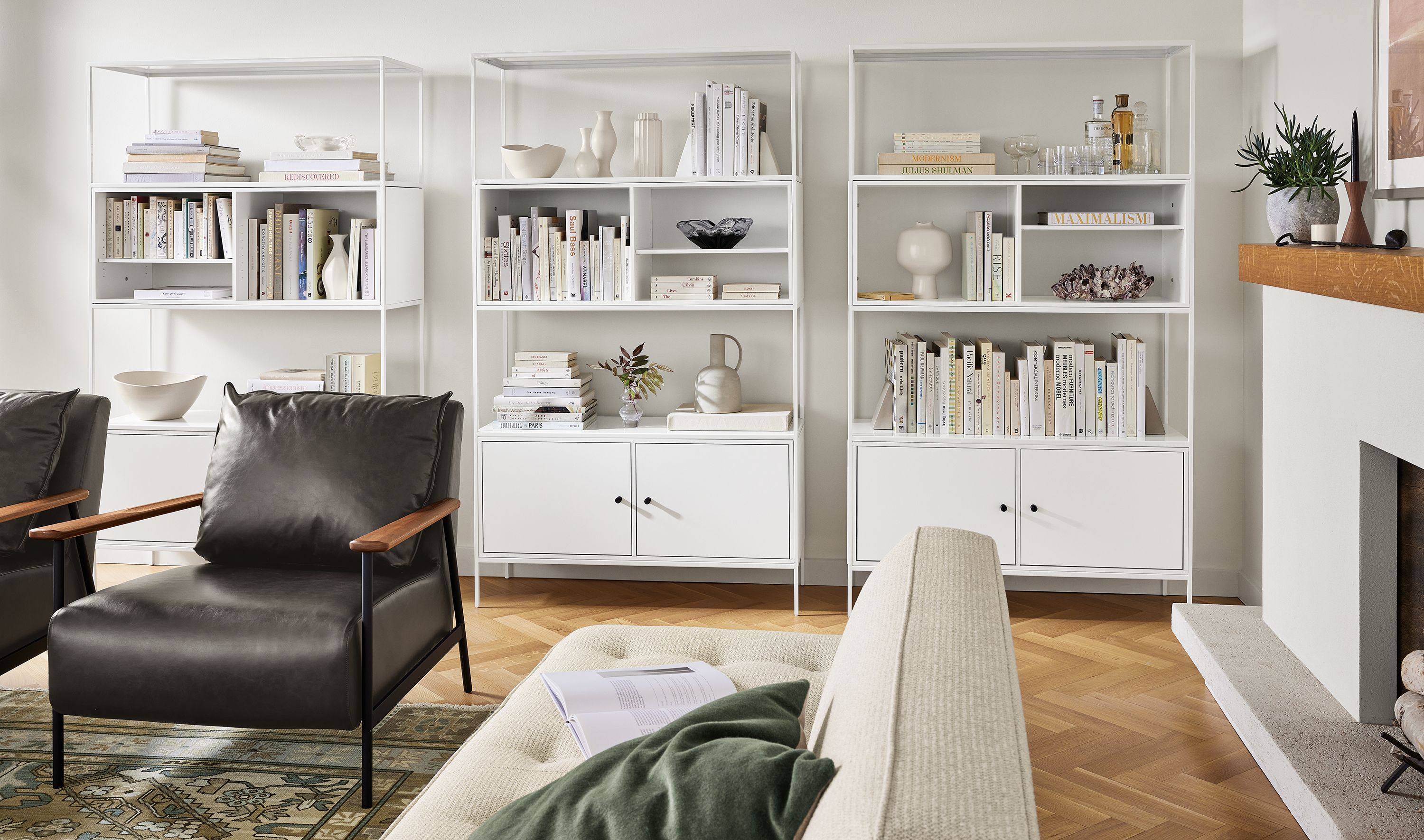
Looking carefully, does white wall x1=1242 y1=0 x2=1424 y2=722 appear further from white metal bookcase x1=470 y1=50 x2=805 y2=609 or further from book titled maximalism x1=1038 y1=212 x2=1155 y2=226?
white metal bookcase x1=470 y1=50 x2=805 y2=609

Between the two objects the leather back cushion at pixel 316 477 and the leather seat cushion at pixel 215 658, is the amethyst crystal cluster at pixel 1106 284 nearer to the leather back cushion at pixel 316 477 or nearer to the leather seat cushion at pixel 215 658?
the leather back cushion at pixel 316 477

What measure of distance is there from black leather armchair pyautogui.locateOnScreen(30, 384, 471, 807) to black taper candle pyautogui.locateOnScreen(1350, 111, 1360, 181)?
239 cm

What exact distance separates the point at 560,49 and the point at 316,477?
2188mm

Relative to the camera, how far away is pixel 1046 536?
3.87 m

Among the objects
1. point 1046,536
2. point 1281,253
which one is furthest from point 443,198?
point 1281,253

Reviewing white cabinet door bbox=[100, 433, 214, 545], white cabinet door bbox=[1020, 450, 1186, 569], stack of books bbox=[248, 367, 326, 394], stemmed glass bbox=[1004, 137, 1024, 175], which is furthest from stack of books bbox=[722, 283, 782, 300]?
white cabinet door bbox=[100, 433, 214, 545]

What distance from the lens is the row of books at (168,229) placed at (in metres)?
4.25

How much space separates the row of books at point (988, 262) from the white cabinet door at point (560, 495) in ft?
4.34

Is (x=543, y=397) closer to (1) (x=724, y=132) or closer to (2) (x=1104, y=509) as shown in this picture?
(1) (x=724, y=132)

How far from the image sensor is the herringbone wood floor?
2488 mm

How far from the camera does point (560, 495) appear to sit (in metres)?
4.04

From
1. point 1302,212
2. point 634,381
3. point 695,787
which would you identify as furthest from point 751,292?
point 695,787

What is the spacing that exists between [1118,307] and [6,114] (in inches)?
172

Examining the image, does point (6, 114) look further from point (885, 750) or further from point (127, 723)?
point (885, 750)
